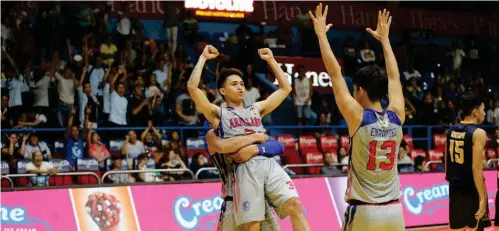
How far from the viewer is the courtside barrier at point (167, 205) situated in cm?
1172

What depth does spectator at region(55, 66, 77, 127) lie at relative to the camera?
55.1 feet

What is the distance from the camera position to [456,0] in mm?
25750

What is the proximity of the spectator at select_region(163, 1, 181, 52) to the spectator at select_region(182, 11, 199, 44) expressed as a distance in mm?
229

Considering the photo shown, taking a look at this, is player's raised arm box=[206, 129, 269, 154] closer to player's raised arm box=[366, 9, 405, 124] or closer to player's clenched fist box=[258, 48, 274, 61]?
player's clenched fist box=[258, 48, 274, 61]

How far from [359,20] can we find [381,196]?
1807 centimetres

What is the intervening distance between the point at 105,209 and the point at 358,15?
1326cm

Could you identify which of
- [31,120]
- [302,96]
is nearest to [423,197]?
[302,96]

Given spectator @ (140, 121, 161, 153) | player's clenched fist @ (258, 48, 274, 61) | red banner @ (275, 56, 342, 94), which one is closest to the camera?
player's clenched fist @ (258, 48, 274, 61)

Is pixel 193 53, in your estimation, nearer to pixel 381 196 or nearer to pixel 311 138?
pixel 311 138

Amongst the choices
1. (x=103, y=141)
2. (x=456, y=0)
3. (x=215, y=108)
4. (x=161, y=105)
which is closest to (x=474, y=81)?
(x=456, y=0)

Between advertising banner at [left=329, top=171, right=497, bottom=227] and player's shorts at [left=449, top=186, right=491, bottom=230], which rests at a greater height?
player's shorts at [left=449, top=186, right=491, bottom=230]

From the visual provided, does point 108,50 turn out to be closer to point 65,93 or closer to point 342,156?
point 65,93

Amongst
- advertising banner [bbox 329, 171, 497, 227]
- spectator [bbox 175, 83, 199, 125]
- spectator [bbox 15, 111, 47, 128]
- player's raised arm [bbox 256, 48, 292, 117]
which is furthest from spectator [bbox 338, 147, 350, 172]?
player's raised arm [bbox 256, 48, 292, 117]

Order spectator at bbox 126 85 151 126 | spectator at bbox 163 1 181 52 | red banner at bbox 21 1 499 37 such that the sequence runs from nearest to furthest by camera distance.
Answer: spectator at bbox 126 85 151 126 → spectator at bbox 163 1 181 52 → red banner at bbox 21 1 499 37
